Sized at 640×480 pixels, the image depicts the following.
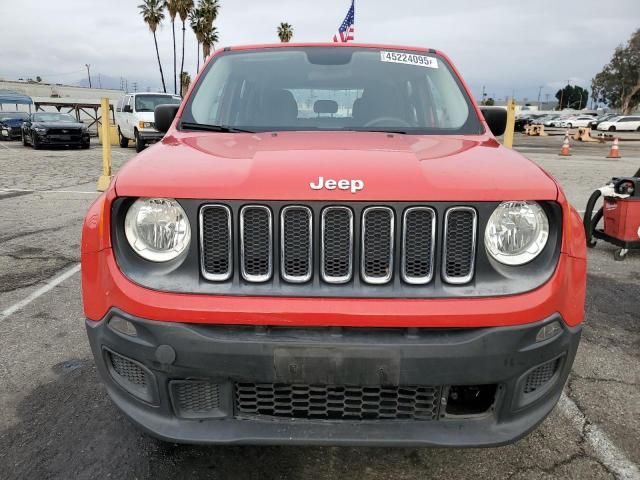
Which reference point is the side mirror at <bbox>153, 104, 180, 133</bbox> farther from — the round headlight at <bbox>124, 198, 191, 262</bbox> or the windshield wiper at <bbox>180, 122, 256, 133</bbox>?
the round headlight at <bbox>124, 198, 191, 262</bbox>

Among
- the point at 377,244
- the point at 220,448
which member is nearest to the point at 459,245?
the point at 377,244

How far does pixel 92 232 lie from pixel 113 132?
2316 cm

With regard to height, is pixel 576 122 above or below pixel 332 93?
below

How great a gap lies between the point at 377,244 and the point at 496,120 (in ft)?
5.57

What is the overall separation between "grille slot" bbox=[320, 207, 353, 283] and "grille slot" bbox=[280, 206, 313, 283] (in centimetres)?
5

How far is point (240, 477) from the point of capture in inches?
87.9

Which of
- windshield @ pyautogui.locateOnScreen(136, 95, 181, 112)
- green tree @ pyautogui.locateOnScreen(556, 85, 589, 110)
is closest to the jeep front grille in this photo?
windshield @ pyautogui.locateOnScreen(136, 95, 181, 112)

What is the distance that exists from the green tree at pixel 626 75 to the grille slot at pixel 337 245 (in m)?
80.3

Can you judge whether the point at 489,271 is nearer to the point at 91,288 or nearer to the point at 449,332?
the point at 449,332

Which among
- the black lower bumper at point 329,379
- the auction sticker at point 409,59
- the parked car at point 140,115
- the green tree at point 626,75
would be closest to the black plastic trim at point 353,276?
the black lower bumper at point 329,379

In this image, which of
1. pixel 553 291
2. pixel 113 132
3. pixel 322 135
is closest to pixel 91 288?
pixel 322 135

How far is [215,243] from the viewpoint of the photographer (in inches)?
73.0

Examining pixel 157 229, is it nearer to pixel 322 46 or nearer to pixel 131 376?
pixel 131 376

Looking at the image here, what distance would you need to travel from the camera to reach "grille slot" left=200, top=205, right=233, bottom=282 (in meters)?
1.84
